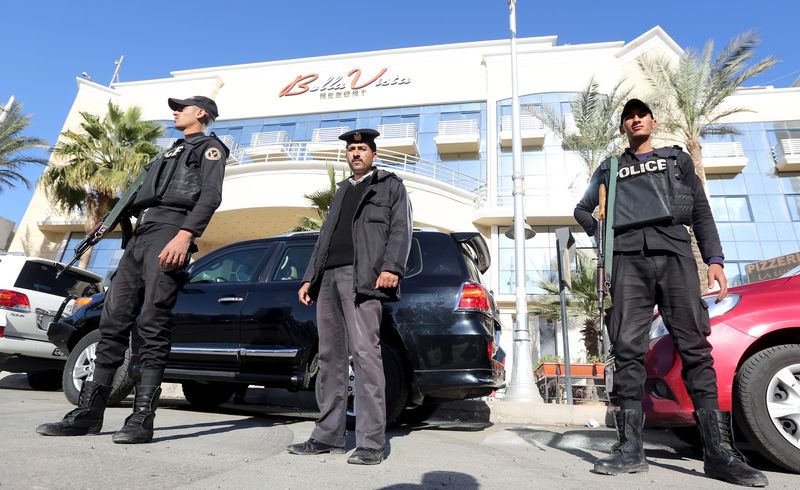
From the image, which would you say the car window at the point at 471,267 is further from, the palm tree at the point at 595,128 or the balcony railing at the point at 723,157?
the balcony railing at the point at 723,157

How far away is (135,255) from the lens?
9.65ft

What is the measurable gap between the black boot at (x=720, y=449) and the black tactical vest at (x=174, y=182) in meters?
3.08

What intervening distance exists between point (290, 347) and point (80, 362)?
2323 millimetres

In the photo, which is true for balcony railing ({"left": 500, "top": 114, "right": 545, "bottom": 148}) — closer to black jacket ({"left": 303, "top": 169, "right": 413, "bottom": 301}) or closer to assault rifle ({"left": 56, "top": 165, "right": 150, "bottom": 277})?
black jacket ({"left": 303, "top": 169, "right": 413, "bottom": 301})

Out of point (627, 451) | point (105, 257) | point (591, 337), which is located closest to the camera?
point (627, 451)

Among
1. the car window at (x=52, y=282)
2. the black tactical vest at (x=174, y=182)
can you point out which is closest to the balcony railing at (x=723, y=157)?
the car window at (x=52, y=282)

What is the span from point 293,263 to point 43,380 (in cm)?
540

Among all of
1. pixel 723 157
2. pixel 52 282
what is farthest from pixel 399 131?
pixel 52 282

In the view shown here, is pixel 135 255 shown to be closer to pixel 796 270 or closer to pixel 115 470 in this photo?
pixel 115 470

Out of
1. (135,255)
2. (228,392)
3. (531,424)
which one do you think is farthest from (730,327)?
(228,392)

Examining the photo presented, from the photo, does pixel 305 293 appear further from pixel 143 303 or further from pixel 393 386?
pixel 393 386

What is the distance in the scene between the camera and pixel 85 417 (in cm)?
277

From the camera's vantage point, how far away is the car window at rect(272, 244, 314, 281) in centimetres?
450

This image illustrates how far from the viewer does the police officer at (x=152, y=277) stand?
2.77 meters
